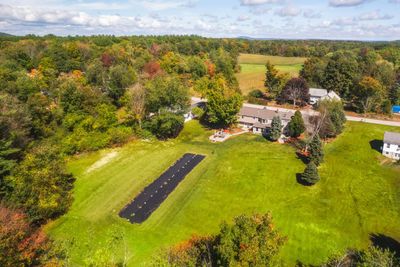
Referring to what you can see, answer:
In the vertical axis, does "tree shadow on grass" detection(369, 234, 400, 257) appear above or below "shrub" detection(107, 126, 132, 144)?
below

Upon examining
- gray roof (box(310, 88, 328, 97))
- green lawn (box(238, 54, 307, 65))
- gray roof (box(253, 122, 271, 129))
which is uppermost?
green lawn (box(238, 54, 307, 65))

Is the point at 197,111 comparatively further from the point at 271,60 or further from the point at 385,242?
the point at 271,60

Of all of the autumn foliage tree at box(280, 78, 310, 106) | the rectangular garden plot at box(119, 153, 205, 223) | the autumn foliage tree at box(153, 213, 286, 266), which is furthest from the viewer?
the autumn foliage tree at box(280, 78, 310, 106)

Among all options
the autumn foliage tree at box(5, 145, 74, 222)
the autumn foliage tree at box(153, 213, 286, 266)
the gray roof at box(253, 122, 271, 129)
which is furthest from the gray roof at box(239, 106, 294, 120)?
the autumn foliage tree at box(153, 213, 286, 266)

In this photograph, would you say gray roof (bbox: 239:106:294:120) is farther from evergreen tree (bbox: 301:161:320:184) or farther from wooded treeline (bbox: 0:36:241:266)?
evergreen tree (bbox: 301:161:320:184)

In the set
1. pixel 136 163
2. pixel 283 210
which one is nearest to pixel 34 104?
pixel 136 163
